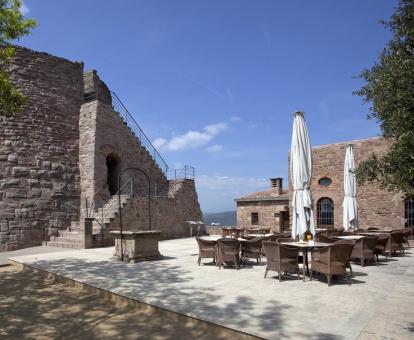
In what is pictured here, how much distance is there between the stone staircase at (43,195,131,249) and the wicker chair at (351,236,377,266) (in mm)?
9417

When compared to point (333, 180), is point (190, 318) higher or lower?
lower

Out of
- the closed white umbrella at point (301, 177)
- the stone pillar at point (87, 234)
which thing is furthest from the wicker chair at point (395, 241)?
the stone pillar at point (87, 234)

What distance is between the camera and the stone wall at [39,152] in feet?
49.0

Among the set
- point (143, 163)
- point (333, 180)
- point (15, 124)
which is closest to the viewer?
point (15, 124)

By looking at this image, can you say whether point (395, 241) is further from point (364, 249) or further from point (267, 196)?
point (267, 196)

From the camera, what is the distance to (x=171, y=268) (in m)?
8.78

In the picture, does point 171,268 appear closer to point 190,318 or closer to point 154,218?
point 190,318

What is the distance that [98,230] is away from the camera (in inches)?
560

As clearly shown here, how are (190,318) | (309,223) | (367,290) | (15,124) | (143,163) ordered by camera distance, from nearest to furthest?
(190,318), (367,290), (309,223), (15,124), (143,163)

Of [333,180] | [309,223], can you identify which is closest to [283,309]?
[309,223]

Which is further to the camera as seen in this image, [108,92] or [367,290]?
[108,92]

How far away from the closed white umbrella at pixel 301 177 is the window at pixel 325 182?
1046cm

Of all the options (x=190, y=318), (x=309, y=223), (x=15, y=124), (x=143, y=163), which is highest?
(x=15, y=124)

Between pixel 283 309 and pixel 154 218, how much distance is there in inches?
506
